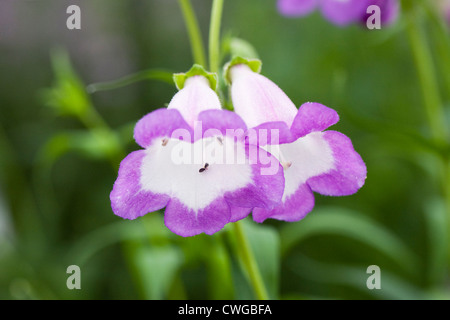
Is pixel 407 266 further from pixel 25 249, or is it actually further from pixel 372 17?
pixel 25 249

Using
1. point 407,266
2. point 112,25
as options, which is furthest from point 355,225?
point 112,25

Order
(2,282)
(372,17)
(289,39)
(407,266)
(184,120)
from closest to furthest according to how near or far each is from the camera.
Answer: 1. (184,120)
2. (372,17)
3. (407,266)
4. (2,282)
5. (289,39)

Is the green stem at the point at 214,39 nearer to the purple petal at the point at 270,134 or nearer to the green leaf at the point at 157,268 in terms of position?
the purple petal at the point at 270,134

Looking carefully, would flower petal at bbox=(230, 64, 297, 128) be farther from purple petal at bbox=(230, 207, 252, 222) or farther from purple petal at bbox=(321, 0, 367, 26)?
purple petal at bbox=(321, 0, 367, 26)

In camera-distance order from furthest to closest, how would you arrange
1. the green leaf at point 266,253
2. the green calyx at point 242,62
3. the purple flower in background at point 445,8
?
the purple flower in background at point 445,8, the green leaf at point 266,253, the green calyx at point 242,62

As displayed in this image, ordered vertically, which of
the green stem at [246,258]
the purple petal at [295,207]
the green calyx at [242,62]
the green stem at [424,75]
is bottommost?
the green stem at [246,258]

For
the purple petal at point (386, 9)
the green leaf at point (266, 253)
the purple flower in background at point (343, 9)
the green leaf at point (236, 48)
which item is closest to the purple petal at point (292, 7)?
the purple flower in background at point (343, 9)

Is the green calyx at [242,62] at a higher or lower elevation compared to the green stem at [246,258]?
higher
